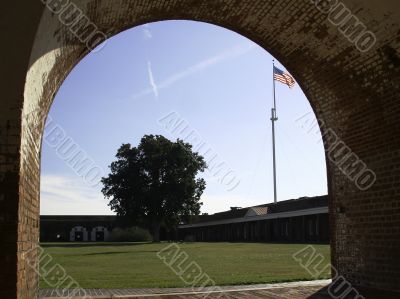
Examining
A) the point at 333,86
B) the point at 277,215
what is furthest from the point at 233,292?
the point at 277,215

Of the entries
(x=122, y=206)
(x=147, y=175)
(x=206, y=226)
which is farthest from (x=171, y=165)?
(x=206, y=226)

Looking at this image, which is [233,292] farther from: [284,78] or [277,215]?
[277,215]

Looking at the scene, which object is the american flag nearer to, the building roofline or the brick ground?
the building roofline

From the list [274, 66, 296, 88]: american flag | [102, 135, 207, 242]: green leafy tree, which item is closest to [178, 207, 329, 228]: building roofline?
[102, 135, 207, 242]: green leafy tree

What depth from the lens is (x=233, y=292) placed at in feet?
27.6

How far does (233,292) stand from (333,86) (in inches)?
150

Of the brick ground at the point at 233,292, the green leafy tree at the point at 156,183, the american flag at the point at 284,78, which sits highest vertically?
the green leafy tree at the point at 156,183

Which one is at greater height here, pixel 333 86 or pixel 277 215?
pixel 333 86

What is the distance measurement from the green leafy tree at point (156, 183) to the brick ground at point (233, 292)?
126ft

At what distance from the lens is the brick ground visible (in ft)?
26.3

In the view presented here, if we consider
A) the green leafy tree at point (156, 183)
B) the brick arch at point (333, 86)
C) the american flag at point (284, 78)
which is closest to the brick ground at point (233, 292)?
the brick arch at point (333, 86)

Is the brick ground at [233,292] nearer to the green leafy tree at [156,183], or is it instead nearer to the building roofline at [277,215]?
the building roofline at [277,215]

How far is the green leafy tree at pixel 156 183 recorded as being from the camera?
4759cm

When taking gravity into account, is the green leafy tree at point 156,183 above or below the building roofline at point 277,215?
above
